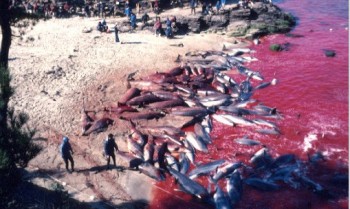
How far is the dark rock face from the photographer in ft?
110

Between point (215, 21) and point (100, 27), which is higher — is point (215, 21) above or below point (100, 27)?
above

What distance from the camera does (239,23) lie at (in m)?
34.5

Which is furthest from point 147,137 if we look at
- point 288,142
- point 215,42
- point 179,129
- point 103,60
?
point 215,42

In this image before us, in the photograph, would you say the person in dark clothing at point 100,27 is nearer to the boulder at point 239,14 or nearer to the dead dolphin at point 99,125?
the boulder at point 239,14

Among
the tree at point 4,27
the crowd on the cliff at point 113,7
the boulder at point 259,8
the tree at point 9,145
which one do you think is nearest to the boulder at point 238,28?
the crowd on the cliff at point 113,7

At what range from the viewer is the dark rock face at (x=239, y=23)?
33438mm

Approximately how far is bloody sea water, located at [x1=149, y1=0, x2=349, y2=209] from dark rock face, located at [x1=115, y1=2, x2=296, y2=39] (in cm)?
124

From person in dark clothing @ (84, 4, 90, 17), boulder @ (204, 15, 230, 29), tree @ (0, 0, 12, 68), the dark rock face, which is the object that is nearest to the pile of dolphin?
tree @ (0, 0, 12, 68)

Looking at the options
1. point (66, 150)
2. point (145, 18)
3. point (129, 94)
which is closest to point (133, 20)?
point (145, 18)

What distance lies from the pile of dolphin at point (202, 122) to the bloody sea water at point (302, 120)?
417 millimetres

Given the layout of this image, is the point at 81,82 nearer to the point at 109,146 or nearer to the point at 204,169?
the point at 109,146

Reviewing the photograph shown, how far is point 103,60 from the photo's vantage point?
26.5m

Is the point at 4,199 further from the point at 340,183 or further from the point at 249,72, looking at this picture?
the point at 249,72

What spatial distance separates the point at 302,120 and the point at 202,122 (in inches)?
216
